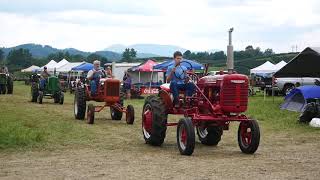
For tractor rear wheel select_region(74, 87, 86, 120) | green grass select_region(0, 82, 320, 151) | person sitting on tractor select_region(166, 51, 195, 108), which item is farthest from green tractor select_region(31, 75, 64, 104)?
person sitting on tractor select_region(166, 51, 195, 108)

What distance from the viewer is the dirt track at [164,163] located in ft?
23.1

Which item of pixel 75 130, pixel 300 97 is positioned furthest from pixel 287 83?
pixel 75 130

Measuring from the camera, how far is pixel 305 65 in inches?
808

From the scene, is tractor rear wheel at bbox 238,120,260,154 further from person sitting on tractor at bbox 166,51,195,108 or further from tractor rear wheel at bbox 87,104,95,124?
tractor rear wheel at bbox 87,104,95,124

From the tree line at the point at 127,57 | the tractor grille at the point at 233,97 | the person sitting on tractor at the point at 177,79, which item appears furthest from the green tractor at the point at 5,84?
the tree line at the point at 127,57

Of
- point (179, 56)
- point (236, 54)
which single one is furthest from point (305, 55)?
point (236, 54)

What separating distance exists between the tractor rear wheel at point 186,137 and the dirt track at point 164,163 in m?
0.14

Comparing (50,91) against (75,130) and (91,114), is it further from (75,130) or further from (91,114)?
A: (75,130)

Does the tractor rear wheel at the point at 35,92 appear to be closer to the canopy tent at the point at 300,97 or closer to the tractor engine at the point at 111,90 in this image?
the tractor engine at the point at 111,90

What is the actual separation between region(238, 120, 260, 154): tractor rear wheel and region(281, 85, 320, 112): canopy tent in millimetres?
8546

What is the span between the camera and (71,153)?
898 cm

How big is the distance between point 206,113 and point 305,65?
11.8 metres

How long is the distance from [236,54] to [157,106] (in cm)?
6287

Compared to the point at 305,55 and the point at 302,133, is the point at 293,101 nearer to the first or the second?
the point at 305,55
